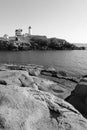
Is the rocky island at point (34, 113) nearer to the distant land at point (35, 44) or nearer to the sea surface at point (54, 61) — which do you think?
the sea surface at point (54, 61)

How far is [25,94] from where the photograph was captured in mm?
6902

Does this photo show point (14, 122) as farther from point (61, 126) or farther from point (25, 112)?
point (61, 126)

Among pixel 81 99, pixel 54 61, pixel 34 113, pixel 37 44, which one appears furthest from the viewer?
pixel 37 44

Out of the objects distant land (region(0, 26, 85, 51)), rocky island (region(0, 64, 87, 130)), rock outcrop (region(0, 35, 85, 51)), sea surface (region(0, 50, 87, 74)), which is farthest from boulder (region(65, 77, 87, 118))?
rock outcrop (region(0, 35, 85, 51))

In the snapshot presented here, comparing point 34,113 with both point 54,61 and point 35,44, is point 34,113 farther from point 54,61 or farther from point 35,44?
point 35,44

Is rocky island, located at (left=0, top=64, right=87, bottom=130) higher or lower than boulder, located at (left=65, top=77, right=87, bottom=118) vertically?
higher

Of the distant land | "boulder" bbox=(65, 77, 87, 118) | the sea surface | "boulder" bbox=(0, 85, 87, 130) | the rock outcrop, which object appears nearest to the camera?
"boulder" bbox=(0, 85, 87, 130)

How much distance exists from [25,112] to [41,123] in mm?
824

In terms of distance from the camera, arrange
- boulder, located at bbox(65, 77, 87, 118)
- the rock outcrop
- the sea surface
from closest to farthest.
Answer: boulder, located at bbox(65, 77, 87, 118)
the sea surface
the rock outcrop

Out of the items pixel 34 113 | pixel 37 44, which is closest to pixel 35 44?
pixel 37 44

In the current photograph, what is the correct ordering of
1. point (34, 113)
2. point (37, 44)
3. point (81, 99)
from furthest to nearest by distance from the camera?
point (37, 44), point (81, 99), point (34, 113)

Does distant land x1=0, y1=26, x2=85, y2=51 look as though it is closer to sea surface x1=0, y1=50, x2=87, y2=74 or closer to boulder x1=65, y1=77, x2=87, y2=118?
sea surface x1=0, y1=50, x2=87, y2=74

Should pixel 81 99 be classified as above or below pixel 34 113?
below

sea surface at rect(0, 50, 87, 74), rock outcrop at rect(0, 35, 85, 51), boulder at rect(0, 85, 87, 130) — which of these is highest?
rock outcrop at rect(0, 35, 85, 51)
